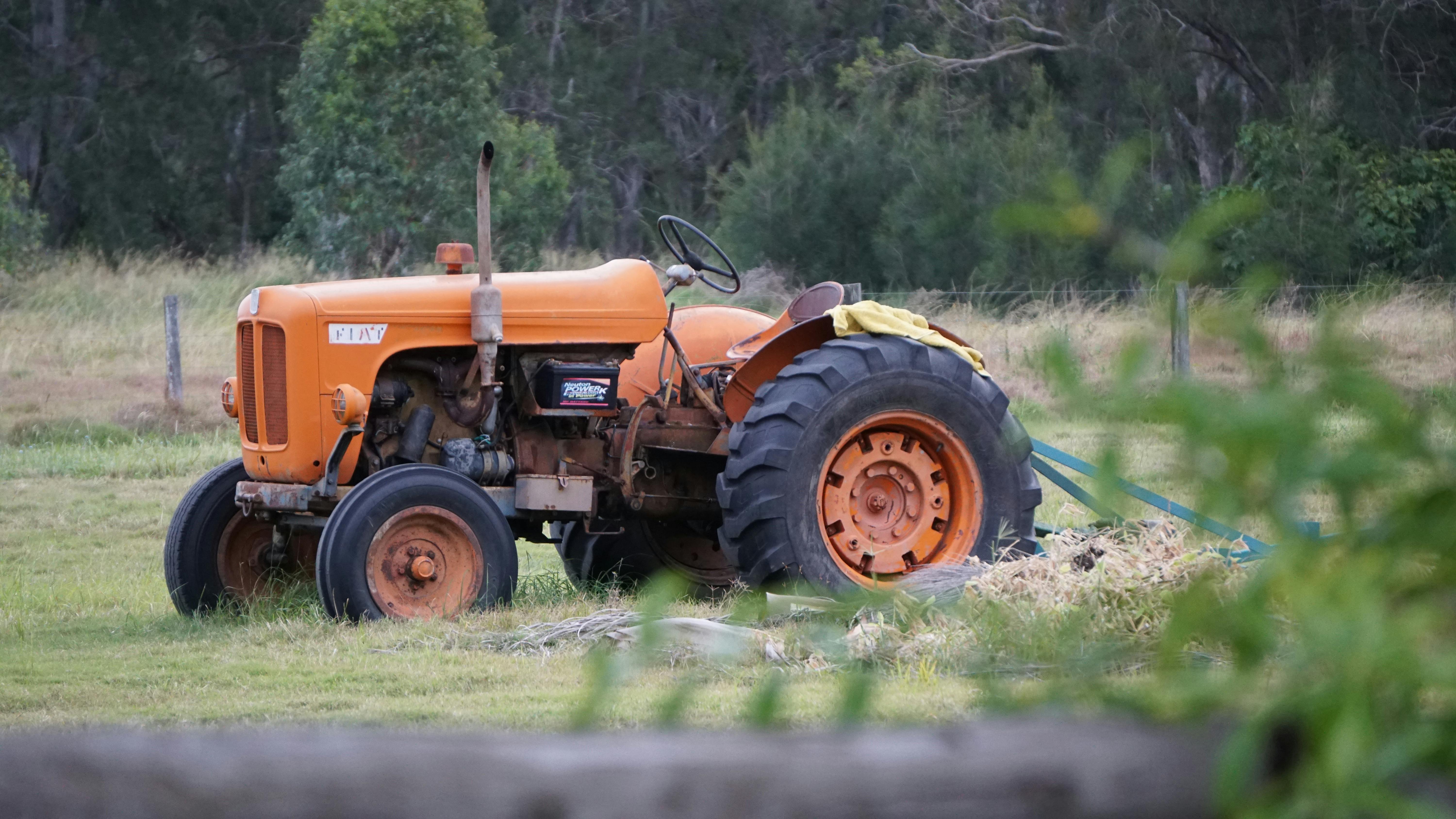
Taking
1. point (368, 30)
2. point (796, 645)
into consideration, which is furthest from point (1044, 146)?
point (796, 645)

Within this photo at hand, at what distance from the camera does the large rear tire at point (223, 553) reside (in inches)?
259

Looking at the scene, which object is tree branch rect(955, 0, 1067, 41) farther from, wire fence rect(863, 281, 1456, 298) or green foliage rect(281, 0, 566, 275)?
green foliage rect(281, 0, 566, 275)

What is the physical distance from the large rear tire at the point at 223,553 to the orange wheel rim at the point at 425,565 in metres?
0.97

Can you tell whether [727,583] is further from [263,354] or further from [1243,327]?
[1243,327]

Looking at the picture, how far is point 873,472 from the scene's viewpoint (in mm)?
6352

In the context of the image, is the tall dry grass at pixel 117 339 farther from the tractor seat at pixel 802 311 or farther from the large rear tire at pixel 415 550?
the large rear tire at pixel 415 550

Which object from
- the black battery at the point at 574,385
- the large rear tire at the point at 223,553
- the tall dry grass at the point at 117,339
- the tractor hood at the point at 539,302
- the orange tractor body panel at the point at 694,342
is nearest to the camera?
the tractor hood at the point at 539,302

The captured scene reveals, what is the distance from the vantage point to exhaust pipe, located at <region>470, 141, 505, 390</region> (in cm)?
611

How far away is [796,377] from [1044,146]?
21395 mm

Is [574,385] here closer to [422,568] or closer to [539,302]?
[539,302]

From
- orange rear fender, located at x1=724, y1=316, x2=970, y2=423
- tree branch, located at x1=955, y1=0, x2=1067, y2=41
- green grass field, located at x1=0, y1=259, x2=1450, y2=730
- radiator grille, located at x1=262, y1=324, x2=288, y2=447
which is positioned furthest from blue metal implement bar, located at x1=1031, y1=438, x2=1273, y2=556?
tree branch, located at x1=955, y1=0, x2=1067, y2=41

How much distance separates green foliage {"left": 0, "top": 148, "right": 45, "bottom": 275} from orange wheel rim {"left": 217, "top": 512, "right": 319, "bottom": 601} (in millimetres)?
16403

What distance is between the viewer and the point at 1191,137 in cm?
3130

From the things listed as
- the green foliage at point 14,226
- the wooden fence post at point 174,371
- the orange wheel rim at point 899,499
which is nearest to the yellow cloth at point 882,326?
the orange wheel rim at point 899,499
